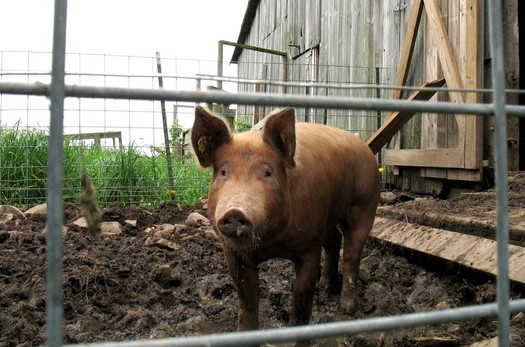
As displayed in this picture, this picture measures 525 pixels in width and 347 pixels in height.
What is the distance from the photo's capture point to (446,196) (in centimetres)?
614

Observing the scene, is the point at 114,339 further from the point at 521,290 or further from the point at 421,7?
the point at 421,7

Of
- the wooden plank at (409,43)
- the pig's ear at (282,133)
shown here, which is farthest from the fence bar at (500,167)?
the wooden plank at (409,43)

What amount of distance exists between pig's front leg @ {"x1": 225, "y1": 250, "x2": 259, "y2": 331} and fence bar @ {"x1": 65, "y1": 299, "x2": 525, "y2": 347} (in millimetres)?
1874

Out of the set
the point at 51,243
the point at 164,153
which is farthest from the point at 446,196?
the point at 51,243

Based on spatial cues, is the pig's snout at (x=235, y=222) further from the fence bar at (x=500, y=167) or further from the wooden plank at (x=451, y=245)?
the wooden plank at (x=451, y=245)

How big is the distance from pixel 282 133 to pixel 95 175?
5203 millimetres

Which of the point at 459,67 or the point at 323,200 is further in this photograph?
the point at 459,67

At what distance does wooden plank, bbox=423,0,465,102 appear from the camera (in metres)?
5.41

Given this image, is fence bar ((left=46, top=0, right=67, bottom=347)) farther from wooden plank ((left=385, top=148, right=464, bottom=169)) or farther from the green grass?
the green grass

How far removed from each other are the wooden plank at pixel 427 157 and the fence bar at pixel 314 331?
4414mm

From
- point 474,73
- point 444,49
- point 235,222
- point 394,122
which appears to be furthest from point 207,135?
point 394,122

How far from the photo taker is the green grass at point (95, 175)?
6973 millimetres

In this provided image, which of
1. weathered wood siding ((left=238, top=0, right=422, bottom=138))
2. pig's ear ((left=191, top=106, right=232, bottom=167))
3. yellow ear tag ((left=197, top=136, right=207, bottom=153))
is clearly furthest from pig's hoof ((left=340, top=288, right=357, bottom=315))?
weathered wood siding ((left=238, top=0, right=422, bottom=138))

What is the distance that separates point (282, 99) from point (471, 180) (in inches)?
187
